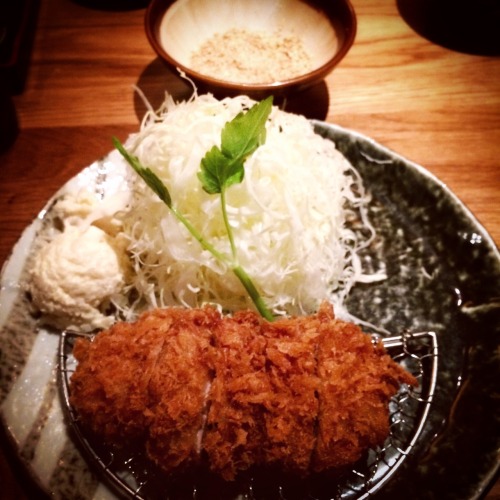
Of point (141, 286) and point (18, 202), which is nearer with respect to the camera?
point (141, 286)

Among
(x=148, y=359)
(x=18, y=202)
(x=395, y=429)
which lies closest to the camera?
(x=148, y=359)

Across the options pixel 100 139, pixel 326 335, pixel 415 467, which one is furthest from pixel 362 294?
pixel 100 139

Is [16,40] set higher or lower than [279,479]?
higher

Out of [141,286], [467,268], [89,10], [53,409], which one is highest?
[89,10]

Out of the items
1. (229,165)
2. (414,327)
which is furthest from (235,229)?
(414,327)

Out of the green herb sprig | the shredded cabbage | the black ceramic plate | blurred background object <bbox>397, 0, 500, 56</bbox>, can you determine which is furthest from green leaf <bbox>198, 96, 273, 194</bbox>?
blurred background object <bbox>397, 0, 500, 56</bbox>

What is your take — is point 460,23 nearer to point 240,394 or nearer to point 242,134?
point 242,134

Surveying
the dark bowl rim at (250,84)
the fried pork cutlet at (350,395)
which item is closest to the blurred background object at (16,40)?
the dark bowl rim at (250,84)

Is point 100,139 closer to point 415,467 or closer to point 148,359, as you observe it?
point 148,359

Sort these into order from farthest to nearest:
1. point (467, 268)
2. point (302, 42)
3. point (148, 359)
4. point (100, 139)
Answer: point (302, 42) → point (100, 139) → point (467, 268) → point (148, 359)
